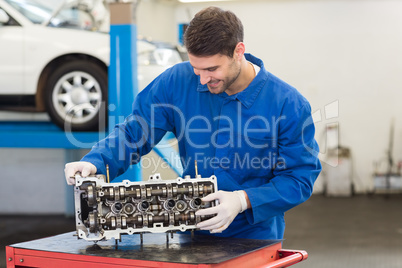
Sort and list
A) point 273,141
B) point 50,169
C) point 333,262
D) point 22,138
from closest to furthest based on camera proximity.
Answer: point 273,141
point 22,138
point 333,262
point 50,169

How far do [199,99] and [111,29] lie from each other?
140cm

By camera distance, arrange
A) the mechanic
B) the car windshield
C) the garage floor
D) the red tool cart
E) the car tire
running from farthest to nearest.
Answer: the garage floor < the car windshield < the car tire < the mechanic < the red tool cart

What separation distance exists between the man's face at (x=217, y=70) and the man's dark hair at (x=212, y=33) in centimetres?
2

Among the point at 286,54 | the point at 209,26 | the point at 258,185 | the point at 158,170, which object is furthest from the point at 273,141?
the point at 286,54

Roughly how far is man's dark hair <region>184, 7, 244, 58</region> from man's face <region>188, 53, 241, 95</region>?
2 centimetres

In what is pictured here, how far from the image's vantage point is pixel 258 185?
1.68 metres

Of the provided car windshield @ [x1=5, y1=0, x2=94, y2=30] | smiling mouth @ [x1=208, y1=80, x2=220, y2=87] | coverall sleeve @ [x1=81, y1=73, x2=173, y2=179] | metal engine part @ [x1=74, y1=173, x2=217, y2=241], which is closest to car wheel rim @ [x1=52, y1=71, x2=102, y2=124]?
car windshield @ [x1=5, y1=0, x2=94, y2=30]

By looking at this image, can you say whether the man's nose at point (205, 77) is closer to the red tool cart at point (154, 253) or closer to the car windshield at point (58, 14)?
the red tool cart at point (154, 253)

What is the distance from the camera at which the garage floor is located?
171 inches

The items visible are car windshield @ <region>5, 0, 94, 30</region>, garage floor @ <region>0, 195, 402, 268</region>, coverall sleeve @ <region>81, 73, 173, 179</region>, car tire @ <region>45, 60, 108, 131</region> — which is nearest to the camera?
coverall sleeve @ <region>81, 73, 173, 179</region>

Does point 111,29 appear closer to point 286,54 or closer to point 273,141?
point 273,141

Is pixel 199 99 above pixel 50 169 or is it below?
above

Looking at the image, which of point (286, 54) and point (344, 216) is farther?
point (286, 54)

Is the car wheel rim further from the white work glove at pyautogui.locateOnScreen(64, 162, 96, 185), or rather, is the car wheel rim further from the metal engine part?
the metal engine part
